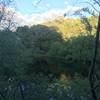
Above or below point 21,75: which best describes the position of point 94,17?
above

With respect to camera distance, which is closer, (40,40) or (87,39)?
(87,39)

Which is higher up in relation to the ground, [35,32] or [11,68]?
[35,32]

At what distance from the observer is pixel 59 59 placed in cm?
3064

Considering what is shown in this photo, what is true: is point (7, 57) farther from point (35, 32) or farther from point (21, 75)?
point (35, 32)

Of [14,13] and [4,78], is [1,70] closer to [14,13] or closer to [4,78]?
[4,78]

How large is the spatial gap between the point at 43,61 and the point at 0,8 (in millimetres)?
18869

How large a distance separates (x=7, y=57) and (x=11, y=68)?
25.1 inches

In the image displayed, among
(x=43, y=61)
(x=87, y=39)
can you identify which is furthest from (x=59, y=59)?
(x=87, y=39)

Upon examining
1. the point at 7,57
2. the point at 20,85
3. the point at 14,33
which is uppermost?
the point at 14,33

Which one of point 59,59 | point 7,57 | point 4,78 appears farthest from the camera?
point 59,59

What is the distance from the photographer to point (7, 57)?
41.3ft

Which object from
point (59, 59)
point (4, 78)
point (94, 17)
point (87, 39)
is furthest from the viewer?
point (59, 59)

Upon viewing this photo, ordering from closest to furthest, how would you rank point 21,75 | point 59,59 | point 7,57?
point 7,57, point 21,75, point 59,59

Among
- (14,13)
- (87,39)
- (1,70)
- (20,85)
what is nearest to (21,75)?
(20,85)
